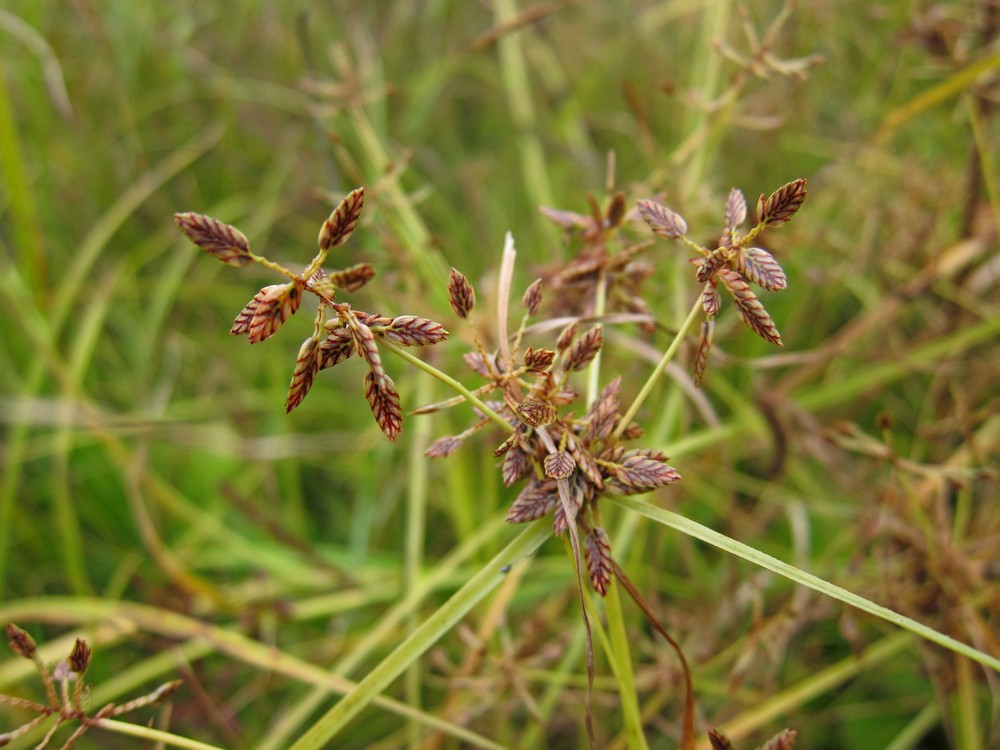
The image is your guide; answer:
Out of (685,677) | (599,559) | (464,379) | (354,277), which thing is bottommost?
(464,379)

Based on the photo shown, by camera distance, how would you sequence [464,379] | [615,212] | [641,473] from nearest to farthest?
1. [641,473]
2. [615,212]
3. [464,379]

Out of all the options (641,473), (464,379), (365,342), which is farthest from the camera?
(464,379)

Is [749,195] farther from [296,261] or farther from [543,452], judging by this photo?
[543,452]

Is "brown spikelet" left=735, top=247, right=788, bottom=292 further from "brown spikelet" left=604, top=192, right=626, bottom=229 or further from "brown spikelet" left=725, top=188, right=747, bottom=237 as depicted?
"brown spikelet" left=604, top=192, right=626, bottom=229

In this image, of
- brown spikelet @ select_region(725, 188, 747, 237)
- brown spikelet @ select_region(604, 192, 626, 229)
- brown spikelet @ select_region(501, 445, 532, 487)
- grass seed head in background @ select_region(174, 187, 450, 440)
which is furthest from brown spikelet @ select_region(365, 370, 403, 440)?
brown spikelet @ select_region(604, 192, 626, 229)

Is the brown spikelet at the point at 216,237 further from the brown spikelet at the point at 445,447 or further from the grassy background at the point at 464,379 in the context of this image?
the grassy background at the point at 464,379

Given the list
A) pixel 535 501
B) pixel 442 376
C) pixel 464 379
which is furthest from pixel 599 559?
pixel 464 379

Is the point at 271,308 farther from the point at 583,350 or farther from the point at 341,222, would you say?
the point at 583,350

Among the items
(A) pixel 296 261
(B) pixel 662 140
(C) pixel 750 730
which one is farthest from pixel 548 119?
(C) pixel 750 730
